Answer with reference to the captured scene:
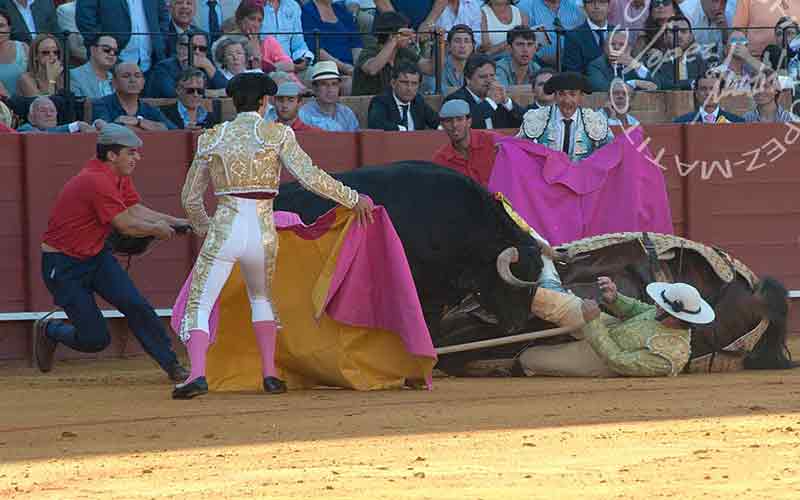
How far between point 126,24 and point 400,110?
1.86 metres

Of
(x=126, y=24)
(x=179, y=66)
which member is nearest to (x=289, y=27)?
(x=179, y=66)

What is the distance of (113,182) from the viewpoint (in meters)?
8.56

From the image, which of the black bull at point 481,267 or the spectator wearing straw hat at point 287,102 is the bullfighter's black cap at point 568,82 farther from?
the spectator wearing straw hat at point 287,102

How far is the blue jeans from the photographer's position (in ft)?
28.3

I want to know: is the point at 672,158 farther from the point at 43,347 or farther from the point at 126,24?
the point at 43,347

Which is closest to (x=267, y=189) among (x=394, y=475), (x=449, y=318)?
(x=449, y=318)

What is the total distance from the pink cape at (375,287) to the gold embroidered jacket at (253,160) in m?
0.35

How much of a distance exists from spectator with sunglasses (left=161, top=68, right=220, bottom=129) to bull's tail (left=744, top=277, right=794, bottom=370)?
154 inches

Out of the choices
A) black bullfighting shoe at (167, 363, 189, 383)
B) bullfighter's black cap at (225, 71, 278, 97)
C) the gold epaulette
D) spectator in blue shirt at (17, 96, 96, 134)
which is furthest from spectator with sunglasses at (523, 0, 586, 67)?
bullfighter's black cap at (225, 71, 278, 97)

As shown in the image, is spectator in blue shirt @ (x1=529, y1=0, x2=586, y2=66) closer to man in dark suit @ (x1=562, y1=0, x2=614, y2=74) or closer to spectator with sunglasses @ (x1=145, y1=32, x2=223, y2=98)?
man in dark suit @ (x1=562, y1=0, x2=614, y2=74)

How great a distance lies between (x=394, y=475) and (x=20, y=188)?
5.48 meters

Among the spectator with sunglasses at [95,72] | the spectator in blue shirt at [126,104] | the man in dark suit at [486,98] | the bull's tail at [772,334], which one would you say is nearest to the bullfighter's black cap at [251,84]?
the bull's tail at [772,334]

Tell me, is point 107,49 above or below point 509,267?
above

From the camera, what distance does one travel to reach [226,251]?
7598 millimetres
